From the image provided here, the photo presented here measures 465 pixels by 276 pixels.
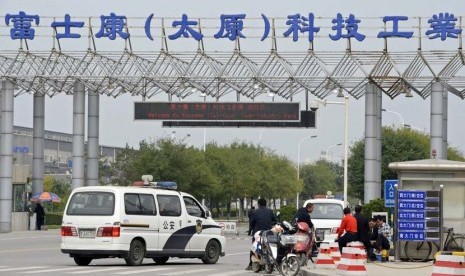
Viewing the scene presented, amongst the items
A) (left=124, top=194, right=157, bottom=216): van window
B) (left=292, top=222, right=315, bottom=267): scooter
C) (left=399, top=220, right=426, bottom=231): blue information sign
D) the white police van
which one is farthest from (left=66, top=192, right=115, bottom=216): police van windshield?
(left=399, top=220, right=426, bottom=231): blue information sign

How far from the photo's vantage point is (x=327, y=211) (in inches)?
1622

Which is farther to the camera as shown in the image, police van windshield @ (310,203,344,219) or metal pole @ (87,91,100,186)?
metal pole @ (87,91,100,186)

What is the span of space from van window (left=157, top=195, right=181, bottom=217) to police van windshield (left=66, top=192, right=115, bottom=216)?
177 cm

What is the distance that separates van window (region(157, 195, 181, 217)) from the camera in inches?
1226

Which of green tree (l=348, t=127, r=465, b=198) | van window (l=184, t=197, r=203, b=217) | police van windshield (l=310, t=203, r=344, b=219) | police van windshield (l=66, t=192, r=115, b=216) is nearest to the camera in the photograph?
police van windshield (l=66, t=192, r=115, b=216)

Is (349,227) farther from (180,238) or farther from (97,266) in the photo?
(97,266)

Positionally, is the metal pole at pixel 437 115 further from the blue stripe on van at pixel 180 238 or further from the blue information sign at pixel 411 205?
the blue stripe on van at pixel 180 238

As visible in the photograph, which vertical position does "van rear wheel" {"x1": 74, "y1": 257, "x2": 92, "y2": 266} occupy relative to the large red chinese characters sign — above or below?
below

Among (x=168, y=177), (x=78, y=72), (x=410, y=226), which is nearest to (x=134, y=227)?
(x=410, y=226)

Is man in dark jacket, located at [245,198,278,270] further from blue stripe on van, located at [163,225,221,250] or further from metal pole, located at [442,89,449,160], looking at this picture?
metal pole, located at [442,89,449,160]

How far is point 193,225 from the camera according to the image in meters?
31.8

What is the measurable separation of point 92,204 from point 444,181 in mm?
8941

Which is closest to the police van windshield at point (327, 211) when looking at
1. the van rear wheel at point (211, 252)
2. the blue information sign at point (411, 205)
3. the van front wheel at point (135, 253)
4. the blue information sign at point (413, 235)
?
the van rear wheel at point (211, 252)

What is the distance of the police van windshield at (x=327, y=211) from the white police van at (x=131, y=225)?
31.2ft
